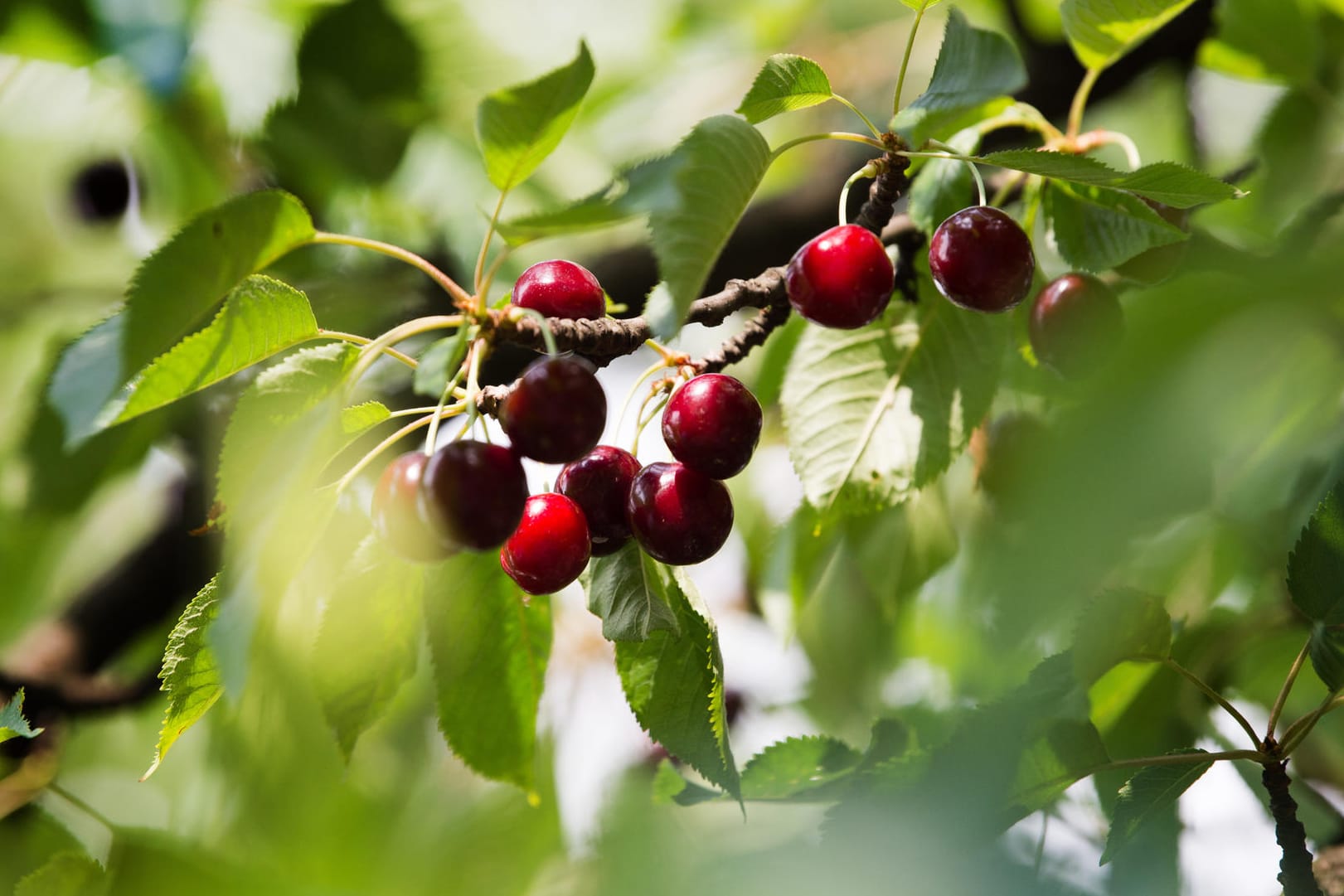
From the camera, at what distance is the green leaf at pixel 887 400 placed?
111 cm

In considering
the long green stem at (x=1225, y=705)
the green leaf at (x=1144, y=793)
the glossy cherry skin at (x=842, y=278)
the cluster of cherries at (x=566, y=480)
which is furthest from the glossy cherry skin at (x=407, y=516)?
the long green stem at (x=1225, y=705)

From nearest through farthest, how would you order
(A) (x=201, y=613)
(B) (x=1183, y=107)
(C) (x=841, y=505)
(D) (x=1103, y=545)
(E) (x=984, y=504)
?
(D) (x=1103, y=545)
(A) (x=201, y=613)
(C) (x=841, y=505)
(E) (x=984, y=504)
(B) (x=1183, y=107)

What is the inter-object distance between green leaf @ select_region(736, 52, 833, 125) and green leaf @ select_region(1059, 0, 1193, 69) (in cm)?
33

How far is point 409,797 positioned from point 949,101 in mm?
1877

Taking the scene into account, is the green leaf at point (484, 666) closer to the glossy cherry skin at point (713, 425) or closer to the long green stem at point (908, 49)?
the glossy cherry skin at point (713, 425)

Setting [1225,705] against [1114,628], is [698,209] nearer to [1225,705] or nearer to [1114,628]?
[1114,628]

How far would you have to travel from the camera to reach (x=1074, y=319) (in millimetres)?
1070

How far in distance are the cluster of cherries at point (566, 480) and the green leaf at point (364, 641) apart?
119 mm

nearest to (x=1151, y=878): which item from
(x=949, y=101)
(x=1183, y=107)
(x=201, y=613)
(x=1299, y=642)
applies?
(x=1299, y=642)

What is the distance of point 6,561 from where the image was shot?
7.37ft

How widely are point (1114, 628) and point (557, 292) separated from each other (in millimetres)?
643

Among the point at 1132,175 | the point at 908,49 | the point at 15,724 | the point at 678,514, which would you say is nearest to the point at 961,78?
the point at 908,49

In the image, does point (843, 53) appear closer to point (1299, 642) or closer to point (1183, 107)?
point (1183, 107)

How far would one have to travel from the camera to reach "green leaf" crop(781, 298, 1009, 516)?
1.11 meters
